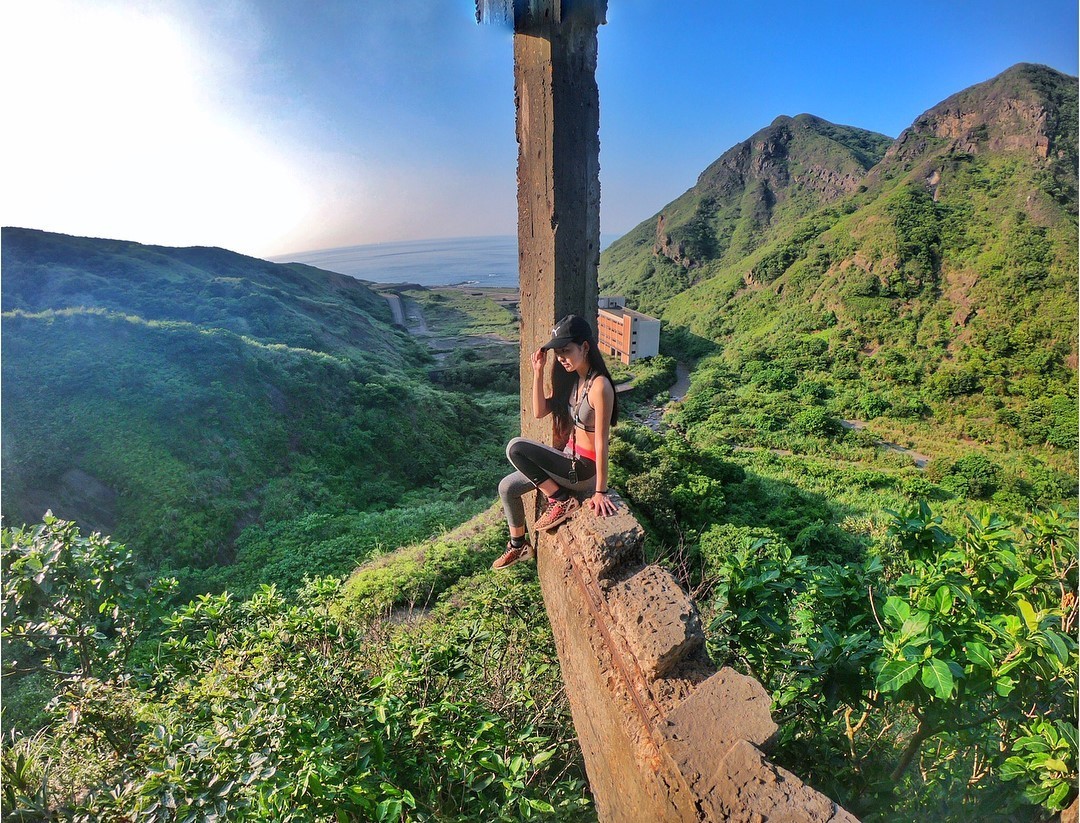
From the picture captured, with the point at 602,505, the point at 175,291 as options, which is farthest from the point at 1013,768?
the point at 175,291

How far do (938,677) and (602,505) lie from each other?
4.88ft

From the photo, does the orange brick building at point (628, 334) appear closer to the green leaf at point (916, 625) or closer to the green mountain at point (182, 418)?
the green mountain at point (182, 418)

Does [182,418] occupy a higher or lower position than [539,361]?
lower

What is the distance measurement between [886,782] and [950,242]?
5272cm

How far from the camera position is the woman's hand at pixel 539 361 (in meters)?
2.82

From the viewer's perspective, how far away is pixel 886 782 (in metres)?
2.24

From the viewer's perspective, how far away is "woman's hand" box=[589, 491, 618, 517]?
107 inches

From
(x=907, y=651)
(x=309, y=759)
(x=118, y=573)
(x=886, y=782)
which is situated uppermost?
(x=907, y=651)

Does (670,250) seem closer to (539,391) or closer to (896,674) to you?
(539,391)

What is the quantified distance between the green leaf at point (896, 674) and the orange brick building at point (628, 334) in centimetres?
3744

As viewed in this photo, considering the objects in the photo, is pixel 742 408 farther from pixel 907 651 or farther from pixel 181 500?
pixel 907 651

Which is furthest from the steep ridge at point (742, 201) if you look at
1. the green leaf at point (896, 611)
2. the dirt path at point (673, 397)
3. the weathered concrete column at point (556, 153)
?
the green leaf at point (896, 611)

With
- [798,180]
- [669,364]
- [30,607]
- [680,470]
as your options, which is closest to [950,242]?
[669,364]

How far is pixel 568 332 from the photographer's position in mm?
2619
